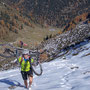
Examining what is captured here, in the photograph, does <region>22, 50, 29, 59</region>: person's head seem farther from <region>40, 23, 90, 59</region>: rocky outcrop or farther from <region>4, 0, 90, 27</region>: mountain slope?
<region>4, 0, 90, 27</region>: mountain slope

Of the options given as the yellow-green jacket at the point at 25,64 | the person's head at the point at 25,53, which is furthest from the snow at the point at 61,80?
the person's head at the point at 25,53

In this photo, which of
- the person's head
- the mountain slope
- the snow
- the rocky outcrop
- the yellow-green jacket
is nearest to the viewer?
the snow

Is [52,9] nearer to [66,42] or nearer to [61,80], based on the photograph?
[66,42]

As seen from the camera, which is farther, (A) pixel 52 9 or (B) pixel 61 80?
(A) pixel 52 9

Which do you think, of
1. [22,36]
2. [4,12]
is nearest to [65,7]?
[4,12]

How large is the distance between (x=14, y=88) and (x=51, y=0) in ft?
233

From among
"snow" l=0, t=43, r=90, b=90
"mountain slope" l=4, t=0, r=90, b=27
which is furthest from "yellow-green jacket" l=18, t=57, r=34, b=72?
"mountain slope" l=4, t=0, r=90, b=27

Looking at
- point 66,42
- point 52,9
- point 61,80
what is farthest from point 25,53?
point 52,9

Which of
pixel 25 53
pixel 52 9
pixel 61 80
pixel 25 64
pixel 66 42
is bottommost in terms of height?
pixel 61 80

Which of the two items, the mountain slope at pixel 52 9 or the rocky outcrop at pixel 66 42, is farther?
the mountain slope at pixel 52 9

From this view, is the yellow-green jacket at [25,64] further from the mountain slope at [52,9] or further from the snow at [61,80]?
the mountain slope at [52,9]

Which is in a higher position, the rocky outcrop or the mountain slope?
the mountain slope

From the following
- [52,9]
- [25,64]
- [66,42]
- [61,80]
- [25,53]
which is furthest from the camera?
[52,9]

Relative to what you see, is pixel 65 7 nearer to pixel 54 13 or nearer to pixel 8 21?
pixel 54 13
